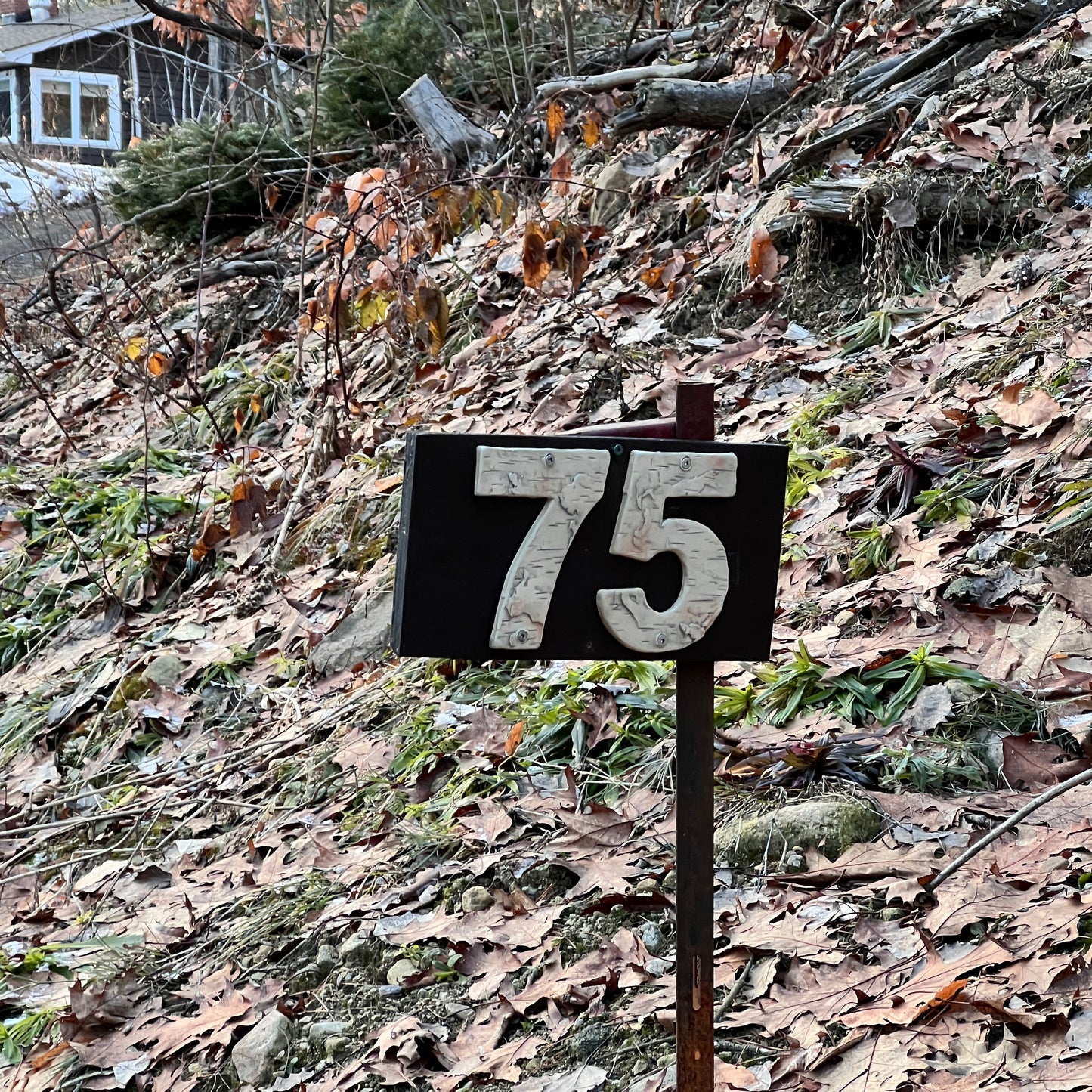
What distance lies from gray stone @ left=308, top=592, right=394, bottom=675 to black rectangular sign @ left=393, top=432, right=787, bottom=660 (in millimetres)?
2854

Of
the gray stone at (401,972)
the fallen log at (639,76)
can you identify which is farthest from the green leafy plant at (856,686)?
the fallen log at (639,76)

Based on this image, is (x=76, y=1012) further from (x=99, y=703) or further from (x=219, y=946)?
(x=99, y=703)

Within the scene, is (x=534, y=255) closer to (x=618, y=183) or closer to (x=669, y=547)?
(x=618, y=183)

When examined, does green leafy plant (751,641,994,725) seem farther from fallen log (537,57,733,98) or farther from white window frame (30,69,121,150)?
white window frame (30,69,121,150)

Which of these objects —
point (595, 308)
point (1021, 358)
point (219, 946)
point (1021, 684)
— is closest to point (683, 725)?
point (1021, 684)

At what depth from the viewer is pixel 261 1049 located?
278 cm

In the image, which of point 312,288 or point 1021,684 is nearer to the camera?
point 1021,684

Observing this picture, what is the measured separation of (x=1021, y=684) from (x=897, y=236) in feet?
9.23

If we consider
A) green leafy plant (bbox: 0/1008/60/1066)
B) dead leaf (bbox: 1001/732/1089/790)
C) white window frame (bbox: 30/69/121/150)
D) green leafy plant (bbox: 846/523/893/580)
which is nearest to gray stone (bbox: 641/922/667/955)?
dead leaf (bbox: 1001/732/1089/790)

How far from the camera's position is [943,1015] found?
222cm

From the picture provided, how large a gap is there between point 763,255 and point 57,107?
26812 millimetres

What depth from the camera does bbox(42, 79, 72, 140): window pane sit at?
26.4 meters

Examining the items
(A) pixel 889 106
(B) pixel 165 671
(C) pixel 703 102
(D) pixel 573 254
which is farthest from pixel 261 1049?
(C) pixel 703 102

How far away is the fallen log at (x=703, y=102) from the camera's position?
6.62 metres
